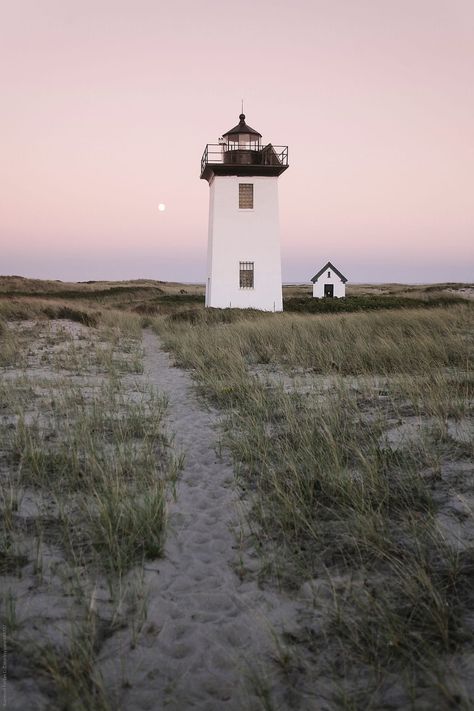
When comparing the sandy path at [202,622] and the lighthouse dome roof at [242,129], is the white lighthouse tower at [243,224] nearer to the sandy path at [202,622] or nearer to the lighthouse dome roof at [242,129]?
the lighthouse dome roof at [242,129]

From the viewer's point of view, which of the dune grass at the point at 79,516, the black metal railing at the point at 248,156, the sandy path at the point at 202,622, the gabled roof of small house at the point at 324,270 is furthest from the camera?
the gabled roof of small house at the point at 324,270

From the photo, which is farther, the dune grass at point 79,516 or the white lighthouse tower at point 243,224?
the white lighthouse tower at point 243,224

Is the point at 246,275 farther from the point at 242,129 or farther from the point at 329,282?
the point at 329,282

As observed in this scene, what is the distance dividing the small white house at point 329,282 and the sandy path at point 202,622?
38284 millimetres

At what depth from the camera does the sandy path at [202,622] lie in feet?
7.30

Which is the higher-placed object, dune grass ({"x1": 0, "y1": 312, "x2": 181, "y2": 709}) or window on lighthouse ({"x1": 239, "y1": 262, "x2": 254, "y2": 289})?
window on lighthouse ({"x1": 239, "y1": 262, "x2": 254, "y2": 289})

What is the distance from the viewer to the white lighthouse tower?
25.3 metres

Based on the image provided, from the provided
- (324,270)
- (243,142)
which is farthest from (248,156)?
(324,270)

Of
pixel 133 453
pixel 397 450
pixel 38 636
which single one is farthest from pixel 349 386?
pixel 38 636

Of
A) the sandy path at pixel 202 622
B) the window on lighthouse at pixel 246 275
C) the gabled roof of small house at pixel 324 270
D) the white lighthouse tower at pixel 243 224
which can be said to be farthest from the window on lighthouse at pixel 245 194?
the sandy path at pixel 202 622

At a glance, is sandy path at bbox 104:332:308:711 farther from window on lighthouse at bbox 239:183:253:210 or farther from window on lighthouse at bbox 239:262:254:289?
window on lighthouse at bbox 239:183:253:210

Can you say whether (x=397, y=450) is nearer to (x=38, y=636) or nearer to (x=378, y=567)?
(x=378, y=567)

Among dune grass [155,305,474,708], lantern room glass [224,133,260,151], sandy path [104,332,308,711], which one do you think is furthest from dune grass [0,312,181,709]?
lantern room glass [224,133,260,151]

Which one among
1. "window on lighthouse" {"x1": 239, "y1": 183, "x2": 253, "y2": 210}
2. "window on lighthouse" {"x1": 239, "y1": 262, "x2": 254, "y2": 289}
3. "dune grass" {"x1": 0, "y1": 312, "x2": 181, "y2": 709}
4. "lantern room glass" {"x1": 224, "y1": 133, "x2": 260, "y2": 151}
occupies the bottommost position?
"dune grass" {"x1": 0, "y1": 312, "x2": 181, "y2": 709}
